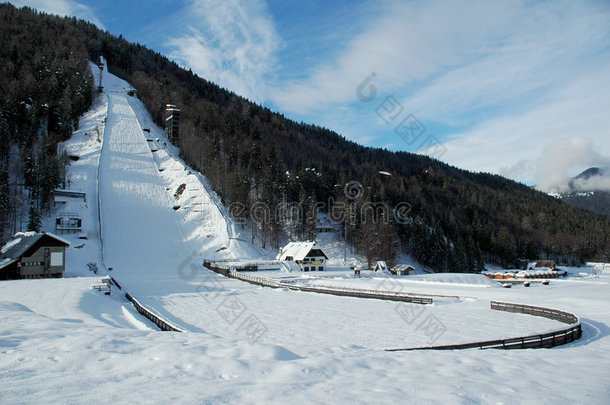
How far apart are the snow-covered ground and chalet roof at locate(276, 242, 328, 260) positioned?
6.26m

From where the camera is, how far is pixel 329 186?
79.4 meters

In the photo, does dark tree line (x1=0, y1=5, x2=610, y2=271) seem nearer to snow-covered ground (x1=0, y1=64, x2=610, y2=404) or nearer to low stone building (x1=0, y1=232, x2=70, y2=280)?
snow-covered ground (x1=0, y1=64, x2=610, y2=404)

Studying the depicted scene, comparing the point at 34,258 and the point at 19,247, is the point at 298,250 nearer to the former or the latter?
the point at 34,258

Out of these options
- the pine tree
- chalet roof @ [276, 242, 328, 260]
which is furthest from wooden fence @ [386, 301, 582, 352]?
the pine tree

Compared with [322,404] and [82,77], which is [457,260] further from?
[82,77]

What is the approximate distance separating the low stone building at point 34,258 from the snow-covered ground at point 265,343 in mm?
3614

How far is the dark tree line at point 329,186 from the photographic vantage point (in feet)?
219

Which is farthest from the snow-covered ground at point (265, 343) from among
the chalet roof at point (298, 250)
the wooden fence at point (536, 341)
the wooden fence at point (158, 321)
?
the chalet roof at point (298, 250)

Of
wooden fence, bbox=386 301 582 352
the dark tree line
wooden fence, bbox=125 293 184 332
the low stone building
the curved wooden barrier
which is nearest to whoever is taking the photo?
wooden fence, bbox=386 301 582 352

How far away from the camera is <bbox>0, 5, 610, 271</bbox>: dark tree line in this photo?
66.7 metres

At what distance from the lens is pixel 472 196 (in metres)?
113

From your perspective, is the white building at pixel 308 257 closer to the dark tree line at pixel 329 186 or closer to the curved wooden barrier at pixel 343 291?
the dark tree line at pixel 329 186

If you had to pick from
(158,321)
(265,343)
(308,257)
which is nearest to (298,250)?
(308,257)

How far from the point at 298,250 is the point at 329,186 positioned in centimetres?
2806
